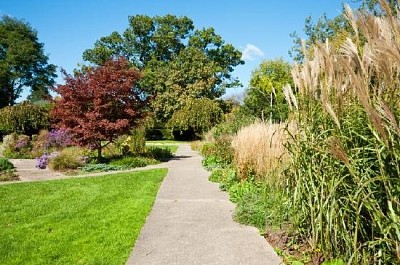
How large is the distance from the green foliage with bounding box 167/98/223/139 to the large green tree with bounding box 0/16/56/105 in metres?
21.7

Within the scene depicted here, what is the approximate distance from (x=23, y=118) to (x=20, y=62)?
83.6 feet

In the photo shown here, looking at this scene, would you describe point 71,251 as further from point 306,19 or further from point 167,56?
point 167,56

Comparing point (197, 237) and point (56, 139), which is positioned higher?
point (56, 139)

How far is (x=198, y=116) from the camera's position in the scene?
109 feet

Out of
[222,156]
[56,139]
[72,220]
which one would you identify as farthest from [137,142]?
[72,220]

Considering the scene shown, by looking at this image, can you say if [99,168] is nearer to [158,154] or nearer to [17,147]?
[158,154]

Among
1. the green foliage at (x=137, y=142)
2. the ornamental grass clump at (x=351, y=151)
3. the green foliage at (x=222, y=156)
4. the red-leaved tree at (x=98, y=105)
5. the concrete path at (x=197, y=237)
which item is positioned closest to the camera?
the ornamental grass clump at (x=351, y=151)

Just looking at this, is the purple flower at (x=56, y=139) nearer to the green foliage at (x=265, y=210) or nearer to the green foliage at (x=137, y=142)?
the green foliage at (x=137, y=142)

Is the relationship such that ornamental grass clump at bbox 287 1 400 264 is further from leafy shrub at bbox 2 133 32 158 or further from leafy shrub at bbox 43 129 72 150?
leafy shrub at bbox 2 133 32 158

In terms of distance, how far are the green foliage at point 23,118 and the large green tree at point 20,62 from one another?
69.9 ft

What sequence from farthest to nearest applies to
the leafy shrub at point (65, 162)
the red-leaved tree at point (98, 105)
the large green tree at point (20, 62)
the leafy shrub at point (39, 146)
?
the large green tree at point (20, 62) → the leafy shrub at point (39, 146) → the red-leaved tree at point (98, 105) → the leafy shrub at point (65, 162)

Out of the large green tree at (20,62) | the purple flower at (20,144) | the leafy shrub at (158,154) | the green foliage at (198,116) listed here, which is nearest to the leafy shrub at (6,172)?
the leafy shrub at (158,154)

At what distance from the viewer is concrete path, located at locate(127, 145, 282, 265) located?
3865 mm

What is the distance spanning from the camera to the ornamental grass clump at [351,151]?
2.61 m
